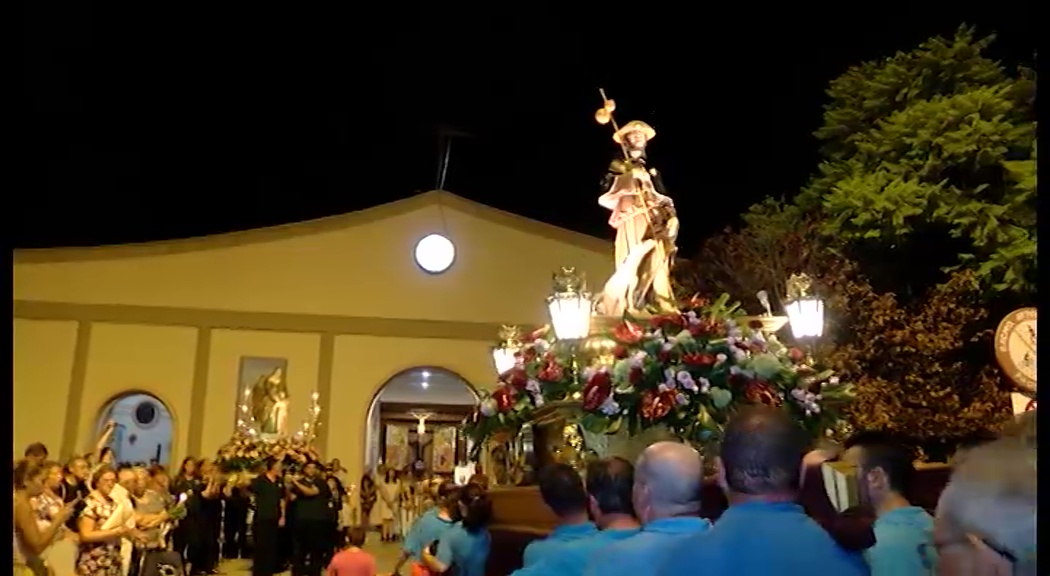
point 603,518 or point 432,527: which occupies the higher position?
point 603,518

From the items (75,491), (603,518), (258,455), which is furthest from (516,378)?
(258,455)

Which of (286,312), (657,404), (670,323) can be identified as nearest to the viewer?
(657,404)

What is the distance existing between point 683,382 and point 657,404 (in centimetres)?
21

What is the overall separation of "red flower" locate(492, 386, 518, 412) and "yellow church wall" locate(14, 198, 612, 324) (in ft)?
45.5

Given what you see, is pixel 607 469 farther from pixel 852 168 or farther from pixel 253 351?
pixel 253 351

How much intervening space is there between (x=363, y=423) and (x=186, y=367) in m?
3.53

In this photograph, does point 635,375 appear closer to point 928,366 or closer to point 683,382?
point 683,382

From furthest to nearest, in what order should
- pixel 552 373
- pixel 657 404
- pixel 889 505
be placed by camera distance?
pixel 552 373 → pixel 657 404 → pixel 889 505

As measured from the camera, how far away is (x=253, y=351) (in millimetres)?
20594

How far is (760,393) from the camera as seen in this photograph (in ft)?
18.8

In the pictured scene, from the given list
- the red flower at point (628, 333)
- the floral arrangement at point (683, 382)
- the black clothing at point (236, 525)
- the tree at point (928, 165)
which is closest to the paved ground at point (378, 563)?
the black clothing at point (236, 525)

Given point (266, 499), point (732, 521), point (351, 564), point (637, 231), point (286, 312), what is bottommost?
point (351, 564)

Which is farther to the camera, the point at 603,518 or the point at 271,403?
the point at 271,403

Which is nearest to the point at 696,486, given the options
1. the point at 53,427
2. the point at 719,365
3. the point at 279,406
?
the point at 719,365
